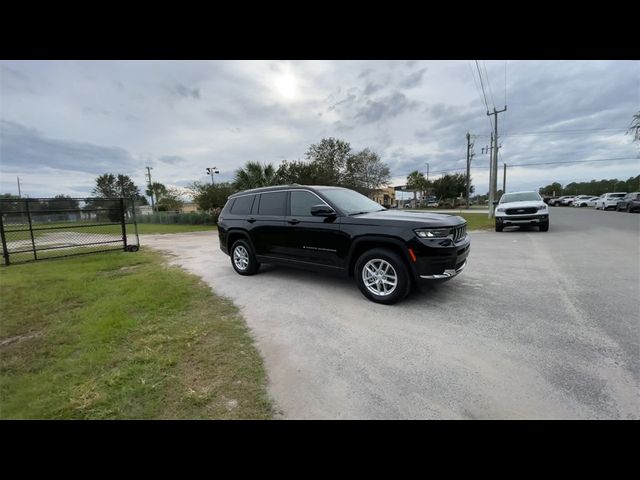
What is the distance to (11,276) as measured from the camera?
6.65 m

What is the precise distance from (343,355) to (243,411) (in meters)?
1.11

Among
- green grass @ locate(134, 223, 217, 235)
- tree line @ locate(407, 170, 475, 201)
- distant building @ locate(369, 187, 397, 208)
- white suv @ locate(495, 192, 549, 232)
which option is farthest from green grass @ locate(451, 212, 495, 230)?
tree line @ locate(407, 170, 475, 201)

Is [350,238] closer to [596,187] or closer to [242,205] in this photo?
[242,205]

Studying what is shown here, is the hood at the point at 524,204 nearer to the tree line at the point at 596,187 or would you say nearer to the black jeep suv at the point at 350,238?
the black jeep suv at the point at 350,238

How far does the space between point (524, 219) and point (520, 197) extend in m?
1.49

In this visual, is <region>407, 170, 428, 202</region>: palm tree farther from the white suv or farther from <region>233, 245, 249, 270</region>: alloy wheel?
<region>233, 245, 249, 270</region>: alloy wheel

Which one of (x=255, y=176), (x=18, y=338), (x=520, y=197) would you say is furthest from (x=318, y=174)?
(x=18, y=338)

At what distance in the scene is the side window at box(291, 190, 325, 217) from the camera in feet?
16.0

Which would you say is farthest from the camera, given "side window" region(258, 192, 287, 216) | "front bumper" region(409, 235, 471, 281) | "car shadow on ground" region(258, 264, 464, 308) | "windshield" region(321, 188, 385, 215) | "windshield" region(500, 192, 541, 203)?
"windshield" region(500, 192, 541, 203)

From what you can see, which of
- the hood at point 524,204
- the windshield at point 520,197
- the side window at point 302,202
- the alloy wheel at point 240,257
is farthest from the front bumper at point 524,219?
the alloy wheel at point 240,257

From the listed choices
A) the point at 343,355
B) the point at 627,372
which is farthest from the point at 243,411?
the point at 627,372

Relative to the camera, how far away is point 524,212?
11352 millimetres

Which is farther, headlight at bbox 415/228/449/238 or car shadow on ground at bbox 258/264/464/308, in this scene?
car shadow on ground at bbox 258/264/464/308
